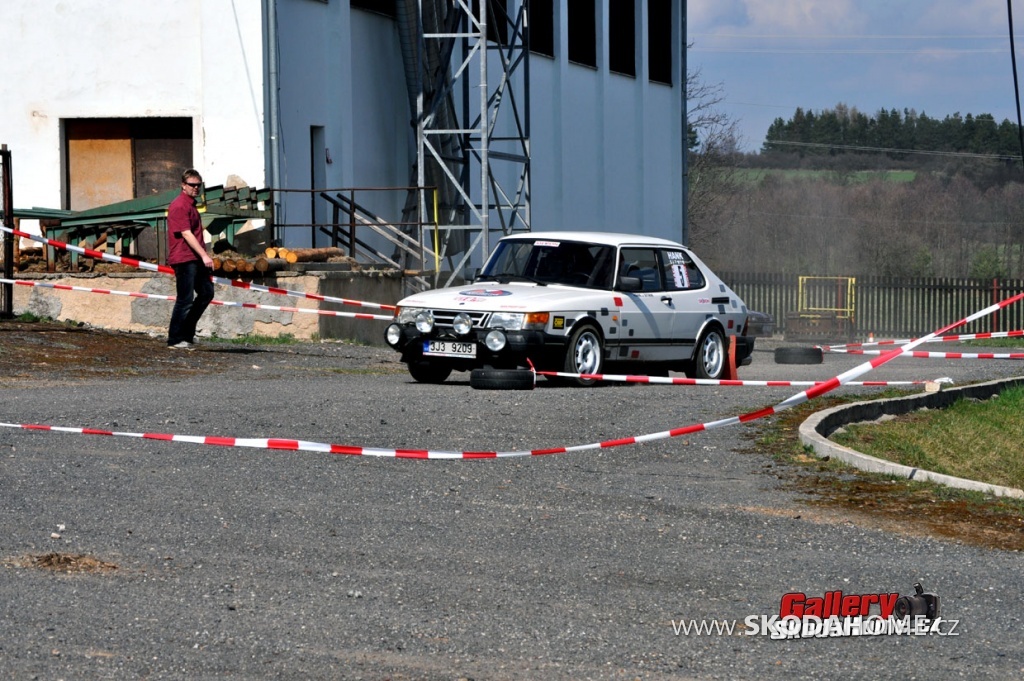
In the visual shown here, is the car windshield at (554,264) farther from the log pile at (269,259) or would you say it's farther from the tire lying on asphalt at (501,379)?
the log pile at (269,259)

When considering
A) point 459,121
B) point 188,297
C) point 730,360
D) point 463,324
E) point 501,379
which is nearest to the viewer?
point 501,379

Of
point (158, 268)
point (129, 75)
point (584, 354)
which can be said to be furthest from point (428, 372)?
point (129, 75)

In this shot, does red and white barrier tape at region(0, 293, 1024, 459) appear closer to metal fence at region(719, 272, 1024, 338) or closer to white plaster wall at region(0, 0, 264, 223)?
white plaster wall at region(0, 0, 264, 223)

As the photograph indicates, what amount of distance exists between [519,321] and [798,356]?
34.1 feet

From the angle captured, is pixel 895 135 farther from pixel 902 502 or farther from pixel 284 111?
pixel 902 502

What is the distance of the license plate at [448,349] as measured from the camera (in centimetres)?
1450

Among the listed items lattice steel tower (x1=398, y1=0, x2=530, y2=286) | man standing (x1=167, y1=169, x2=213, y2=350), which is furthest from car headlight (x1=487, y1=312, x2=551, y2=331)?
lattice steel tower (x1=398, y1=0, x2=530, y2=286)

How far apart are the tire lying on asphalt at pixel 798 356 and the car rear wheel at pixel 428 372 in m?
8.55

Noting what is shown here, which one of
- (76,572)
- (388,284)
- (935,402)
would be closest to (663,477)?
(76,572)

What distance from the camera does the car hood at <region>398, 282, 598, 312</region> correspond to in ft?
47.6

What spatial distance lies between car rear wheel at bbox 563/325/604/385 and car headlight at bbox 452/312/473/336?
0.95 metres

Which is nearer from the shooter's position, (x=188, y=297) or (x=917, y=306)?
(x=188, y=297)

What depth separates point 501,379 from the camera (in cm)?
1420

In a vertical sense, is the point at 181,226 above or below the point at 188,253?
above
